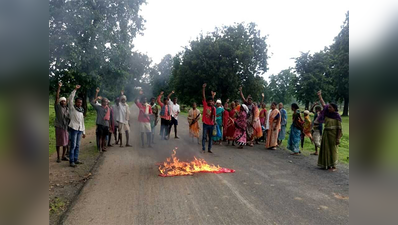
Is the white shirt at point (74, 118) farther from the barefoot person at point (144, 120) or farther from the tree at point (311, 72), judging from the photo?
the tree at point (311, 72)

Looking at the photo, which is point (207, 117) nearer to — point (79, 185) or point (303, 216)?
point (79, 185)

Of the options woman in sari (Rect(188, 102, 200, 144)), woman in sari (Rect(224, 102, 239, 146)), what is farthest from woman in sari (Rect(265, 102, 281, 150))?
woman in sari (Rect(188, 102, 200, 144))

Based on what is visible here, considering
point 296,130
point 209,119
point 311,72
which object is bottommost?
point 296,130

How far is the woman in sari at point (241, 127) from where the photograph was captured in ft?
37.0

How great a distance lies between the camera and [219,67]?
21.3 m

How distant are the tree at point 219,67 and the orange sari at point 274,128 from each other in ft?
32.9

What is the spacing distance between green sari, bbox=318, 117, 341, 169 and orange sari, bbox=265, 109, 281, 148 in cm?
311

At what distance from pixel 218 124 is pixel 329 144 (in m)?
5.55

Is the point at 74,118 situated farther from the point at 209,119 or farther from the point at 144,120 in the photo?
the point at 209,119

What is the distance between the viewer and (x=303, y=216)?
4629 mm

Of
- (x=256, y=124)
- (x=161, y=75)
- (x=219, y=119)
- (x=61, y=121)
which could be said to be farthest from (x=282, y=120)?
(x=161, y=75)

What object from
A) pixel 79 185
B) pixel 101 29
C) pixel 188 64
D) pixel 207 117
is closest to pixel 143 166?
pixel 79 185

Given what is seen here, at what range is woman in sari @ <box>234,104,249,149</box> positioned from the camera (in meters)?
11.3

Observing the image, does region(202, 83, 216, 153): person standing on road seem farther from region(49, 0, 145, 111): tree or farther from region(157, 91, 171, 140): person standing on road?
region(49, 0, 145, 111): tree
